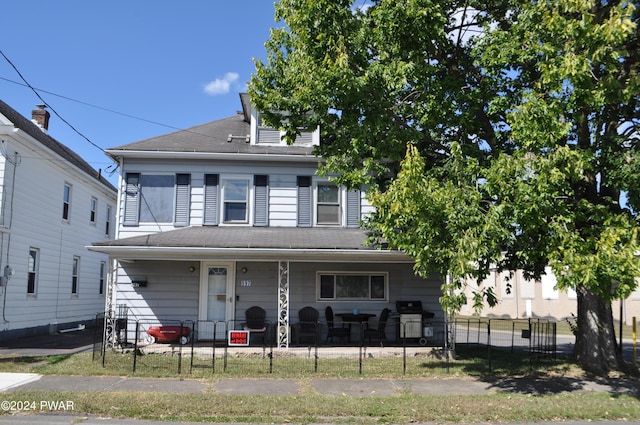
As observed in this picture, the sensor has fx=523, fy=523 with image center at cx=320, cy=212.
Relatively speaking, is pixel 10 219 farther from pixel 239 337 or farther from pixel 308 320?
pixel 308 320

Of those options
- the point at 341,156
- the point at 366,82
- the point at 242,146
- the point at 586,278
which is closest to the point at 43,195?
the point at 242,146

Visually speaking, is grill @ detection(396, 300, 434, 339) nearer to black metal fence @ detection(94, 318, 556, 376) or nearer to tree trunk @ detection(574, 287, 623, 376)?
black metal fence @ detection(94, 318, 556, 376)

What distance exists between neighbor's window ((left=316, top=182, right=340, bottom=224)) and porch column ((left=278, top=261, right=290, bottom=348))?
244 cm

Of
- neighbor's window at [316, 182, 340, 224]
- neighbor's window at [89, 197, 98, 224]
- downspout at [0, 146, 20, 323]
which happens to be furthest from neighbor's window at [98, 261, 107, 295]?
neighbor's window at [316, 182, 340, 224]

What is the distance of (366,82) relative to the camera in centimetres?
1027

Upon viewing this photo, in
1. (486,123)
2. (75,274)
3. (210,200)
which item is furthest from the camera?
(75,274)

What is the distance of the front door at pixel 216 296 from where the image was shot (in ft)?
51.0

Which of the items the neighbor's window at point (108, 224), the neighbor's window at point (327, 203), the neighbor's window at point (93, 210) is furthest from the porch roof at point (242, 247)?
the neighbor's window at point (108, 224)

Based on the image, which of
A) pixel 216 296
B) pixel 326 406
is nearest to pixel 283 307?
pixel 216 296

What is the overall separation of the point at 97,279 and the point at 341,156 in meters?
16.7

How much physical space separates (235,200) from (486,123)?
8004 mm

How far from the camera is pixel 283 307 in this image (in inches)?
557

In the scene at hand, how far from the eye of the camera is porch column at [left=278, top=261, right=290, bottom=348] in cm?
1376

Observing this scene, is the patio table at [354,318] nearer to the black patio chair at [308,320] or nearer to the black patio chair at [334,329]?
the black patio chair at [334,329]
